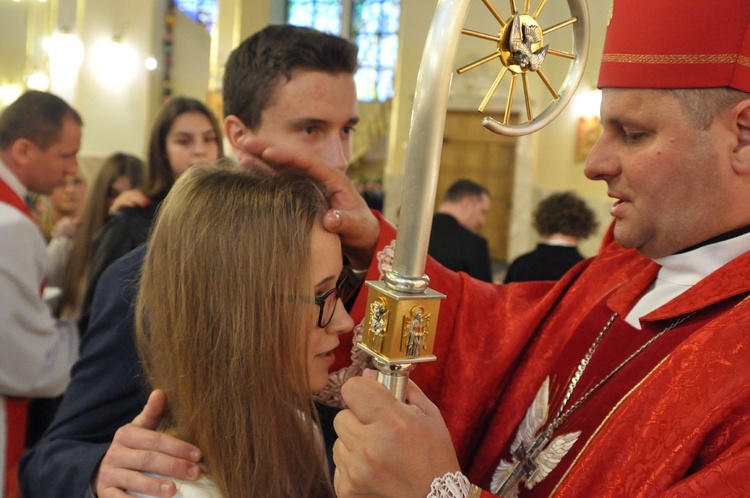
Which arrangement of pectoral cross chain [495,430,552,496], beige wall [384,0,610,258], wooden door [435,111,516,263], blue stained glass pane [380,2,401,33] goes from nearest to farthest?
pectoral cross chain [495,430,552,496] → beige wall [384,0,610,258] → wooden door [435,111,516,263] → blue stained glass pane [380,2,401,33]

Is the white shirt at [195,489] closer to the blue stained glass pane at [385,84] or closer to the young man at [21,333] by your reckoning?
the young man at [21,333]

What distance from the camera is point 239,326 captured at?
127cm

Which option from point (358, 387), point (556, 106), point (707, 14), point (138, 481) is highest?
point (707, 14)

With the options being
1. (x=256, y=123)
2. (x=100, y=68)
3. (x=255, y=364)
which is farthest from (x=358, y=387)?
(x=100, y=68)

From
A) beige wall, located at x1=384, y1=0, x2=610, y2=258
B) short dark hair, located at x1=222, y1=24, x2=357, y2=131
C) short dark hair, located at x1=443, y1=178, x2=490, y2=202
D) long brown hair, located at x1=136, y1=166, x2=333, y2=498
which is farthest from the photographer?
beige wall, located at x1=384, y1=0, x2=610, y2=258

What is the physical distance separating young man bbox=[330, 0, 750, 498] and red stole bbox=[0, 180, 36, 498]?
5.01 ft

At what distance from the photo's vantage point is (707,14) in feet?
4.46

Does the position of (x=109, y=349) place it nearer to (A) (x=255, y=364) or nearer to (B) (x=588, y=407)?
(A) (x=255, y=364)

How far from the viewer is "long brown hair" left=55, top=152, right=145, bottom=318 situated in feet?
10.9

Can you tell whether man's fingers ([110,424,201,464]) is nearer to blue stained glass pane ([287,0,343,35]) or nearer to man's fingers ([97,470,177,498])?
man's fingers ([97,470,177,498])

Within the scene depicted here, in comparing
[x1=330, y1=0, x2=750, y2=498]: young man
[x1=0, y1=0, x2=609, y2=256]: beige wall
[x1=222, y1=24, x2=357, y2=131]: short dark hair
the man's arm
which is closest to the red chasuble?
[x1=330, y1=0, x2=750, y2=498]: young man

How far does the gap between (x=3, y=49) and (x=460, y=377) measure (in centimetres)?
584

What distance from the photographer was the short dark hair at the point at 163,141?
2.96 metres

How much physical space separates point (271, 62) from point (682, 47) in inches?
42.5
